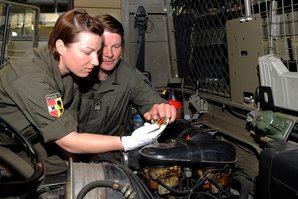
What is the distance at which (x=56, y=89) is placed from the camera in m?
1.48

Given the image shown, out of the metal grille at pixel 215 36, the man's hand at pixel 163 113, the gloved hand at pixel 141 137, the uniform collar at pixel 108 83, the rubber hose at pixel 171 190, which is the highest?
the metal grille at pixel 215 36

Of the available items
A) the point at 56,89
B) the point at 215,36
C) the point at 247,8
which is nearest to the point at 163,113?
the point at 56,89

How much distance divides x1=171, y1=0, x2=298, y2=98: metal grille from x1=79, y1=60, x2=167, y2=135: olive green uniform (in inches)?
22.8

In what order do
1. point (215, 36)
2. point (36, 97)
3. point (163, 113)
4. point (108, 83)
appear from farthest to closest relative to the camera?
point (215, 36) → point (108, 83) → point (163, 113) → point (36, 97)

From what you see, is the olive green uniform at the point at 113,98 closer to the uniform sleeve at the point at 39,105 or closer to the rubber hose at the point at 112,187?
the uniform sleeve at the point at 39,105

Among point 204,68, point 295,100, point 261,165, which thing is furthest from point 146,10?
point 261,165

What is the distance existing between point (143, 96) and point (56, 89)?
74 centimetres

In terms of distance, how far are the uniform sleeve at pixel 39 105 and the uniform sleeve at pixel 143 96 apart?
75 cm

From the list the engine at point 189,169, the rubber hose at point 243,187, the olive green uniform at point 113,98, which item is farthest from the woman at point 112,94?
the rubber hose at point 243,187

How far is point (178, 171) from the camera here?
147 centimetres

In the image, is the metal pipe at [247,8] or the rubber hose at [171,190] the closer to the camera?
the rubber hose at [171,190]

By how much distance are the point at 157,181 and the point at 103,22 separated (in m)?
1.00

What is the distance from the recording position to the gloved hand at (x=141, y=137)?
1510 millimetres

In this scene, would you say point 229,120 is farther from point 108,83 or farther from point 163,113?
point 108,83
